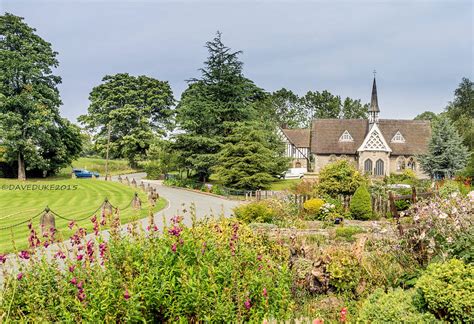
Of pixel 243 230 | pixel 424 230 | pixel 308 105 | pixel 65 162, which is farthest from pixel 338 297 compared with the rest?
pixel 308 105

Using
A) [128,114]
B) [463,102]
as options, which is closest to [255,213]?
[128,114]

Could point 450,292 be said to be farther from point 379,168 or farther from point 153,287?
point 379,168

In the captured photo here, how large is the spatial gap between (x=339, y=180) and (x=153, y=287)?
1659 cm

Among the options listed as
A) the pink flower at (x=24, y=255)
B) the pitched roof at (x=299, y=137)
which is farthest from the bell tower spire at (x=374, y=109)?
the pink flower at (x=24, y=255)

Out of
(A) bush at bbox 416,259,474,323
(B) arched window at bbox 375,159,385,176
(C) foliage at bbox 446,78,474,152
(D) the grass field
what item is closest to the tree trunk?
(D) the grass field

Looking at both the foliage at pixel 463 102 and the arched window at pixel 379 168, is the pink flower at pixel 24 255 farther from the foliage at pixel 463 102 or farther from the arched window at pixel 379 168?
the foliage at pixel 463 102

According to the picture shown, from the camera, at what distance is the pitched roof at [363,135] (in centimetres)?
4681

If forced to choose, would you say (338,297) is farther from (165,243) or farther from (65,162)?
(65,162)

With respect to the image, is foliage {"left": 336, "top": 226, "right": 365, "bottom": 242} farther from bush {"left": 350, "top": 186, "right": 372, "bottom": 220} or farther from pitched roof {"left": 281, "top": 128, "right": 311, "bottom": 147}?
pitched roof {"left": 281, "top": 128, "right": 311, "bottom": 147}

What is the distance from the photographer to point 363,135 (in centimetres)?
4844

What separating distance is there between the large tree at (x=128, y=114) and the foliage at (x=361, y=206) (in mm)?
39201

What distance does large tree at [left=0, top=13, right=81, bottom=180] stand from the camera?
3519cm

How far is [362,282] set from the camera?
7.06m

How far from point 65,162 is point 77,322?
4017cm
